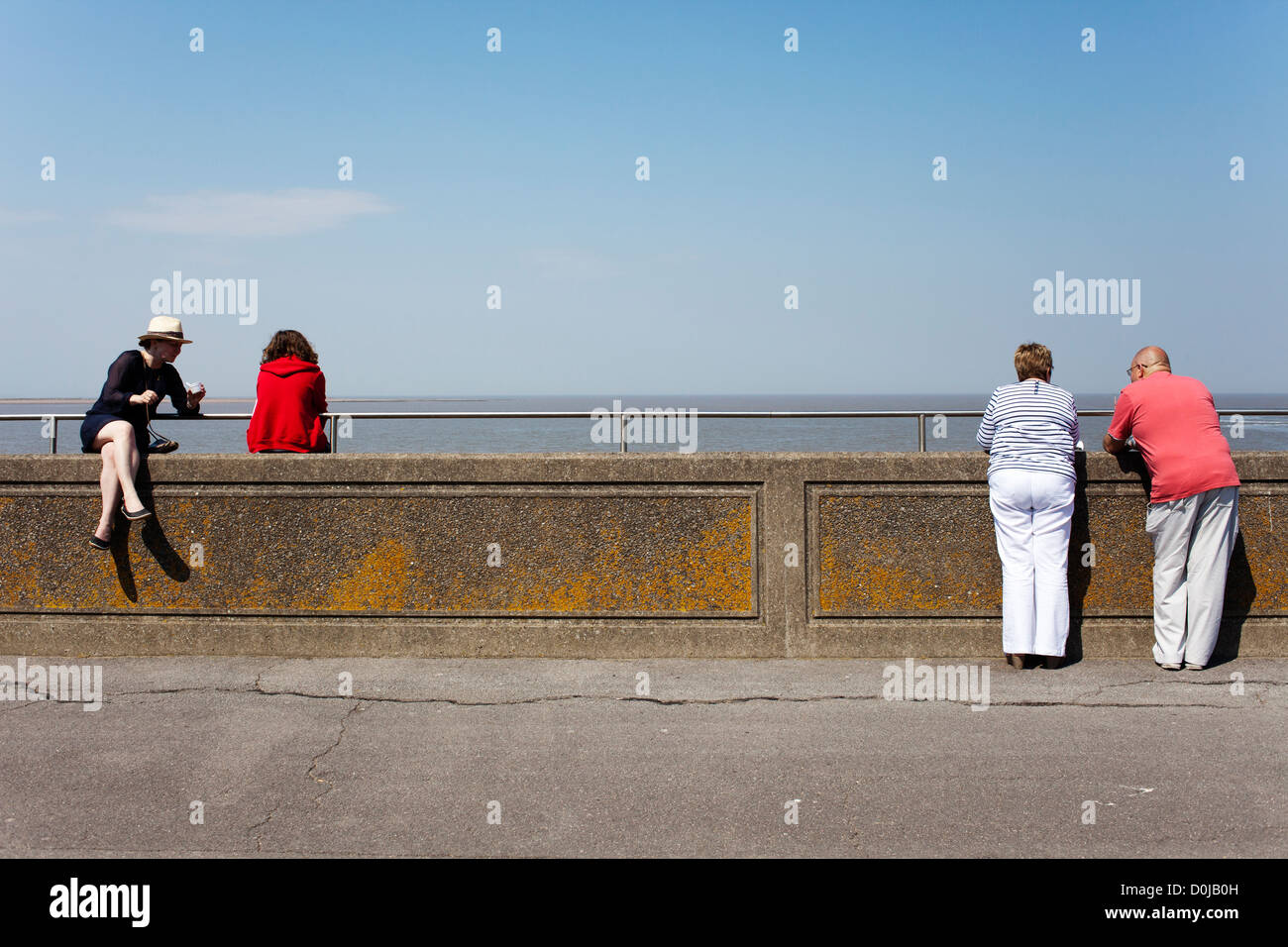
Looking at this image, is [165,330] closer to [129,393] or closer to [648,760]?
[129,393]

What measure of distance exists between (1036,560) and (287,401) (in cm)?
437

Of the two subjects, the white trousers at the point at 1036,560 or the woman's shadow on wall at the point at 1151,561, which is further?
the woman's shadow on wall at the point at 1151,561

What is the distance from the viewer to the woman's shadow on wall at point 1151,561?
5703 millimetres

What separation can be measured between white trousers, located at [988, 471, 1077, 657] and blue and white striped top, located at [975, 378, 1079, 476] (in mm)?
76

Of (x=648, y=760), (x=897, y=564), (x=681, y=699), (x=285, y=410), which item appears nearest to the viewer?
(x=648, y=760)

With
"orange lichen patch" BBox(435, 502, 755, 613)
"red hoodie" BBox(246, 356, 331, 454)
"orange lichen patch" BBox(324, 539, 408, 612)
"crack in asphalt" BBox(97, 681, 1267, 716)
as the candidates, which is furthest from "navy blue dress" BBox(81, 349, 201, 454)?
"orange lichen patch" BBox(435, 502, 755, 613)

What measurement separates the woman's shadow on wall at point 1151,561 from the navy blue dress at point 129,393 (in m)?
5.24

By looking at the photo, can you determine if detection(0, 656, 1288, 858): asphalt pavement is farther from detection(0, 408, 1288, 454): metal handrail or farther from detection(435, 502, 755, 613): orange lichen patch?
detection(0, 408, 1288, 454): metal handrail

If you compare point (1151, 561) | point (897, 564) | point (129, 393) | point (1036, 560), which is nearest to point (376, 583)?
point (129, 393)

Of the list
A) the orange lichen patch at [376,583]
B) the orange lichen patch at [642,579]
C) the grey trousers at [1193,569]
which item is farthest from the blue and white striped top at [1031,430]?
the orange lichen patch at [376,583]

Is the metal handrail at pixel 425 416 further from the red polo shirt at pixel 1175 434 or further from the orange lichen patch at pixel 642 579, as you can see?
the orange lichen patch at pixel 642 579

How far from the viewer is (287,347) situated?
621 cm

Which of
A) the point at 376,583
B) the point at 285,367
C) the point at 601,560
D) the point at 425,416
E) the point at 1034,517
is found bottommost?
the point at 376,583

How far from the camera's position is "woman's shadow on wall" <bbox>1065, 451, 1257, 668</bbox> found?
5.70 meters
